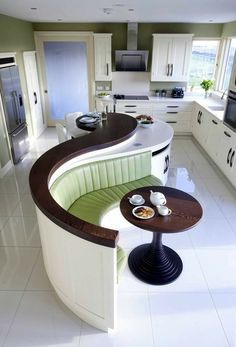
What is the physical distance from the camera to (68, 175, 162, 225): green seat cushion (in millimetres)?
2590

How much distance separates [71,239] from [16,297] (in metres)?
1.06

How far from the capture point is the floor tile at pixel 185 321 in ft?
6.63

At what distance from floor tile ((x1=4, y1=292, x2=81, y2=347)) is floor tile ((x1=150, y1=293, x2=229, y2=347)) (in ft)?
2.23

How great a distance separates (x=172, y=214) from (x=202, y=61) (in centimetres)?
570

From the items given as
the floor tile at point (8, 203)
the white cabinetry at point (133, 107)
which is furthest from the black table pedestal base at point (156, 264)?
the white cabinetry at point (133, 107)

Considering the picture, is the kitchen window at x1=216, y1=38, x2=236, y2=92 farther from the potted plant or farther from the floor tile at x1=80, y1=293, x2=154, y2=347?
the floor tile at x1=80, y1=293, x2=154, y2=347

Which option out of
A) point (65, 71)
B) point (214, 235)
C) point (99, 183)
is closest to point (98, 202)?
point (99, 183)

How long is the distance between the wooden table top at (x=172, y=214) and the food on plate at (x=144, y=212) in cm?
4

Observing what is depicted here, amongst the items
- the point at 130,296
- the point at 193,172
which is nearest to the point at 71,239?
the point at 130,296

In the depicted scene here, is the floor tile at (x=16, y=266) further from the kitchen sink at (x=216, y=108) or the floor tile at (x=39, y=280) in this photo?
the kitchen sink at (x=216, y=108)

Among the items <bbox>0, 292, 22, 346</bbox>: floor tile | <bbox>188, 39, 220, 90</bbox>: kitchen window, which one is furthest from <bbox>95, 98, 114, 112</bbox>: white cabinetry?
<bbox>0, 292, 22, 346</bbox>: floor tile

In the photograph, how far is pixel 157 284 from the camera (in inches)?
97.2

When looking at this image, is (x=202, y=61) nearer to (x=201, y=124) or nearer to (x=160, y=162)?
(x=201, y=124)

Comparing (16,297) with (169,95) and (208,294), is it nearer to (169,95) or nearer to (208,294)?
(208,294)
